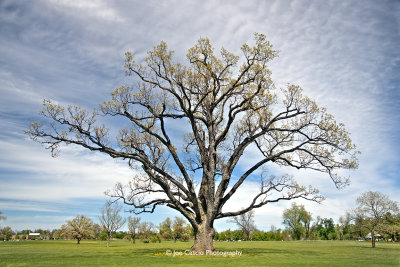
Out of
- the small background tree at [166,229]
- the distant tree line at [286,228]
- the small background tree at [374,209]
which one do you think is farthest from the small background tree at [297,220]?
the small background tree at [374,209]

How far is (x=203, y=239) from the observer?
21.0m

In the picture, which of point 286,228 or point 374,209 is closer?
point 374,209

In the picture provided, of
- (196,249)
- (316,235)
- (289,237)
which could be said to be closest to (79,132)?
(196,249)

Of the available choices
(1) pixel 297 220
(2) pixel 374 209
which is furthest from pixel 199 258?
(1) pixel 297 220

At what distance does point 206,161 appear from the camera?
2327 centimetres

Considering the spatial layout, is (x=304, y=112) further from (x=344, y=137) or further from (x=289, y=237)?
(x=289, y=237)

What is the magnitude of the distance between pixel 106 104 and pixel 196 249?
42.7ft

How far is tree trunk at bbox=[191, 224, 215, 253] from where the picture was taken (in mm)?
20562

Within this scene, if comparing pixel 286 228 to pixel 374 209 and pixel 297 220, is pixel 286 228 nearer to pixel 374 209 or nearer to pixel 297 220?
pixel 297 220

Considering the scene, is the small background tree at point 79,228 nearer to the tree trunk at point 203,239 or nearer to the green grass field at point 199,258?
the green grass field at point 199,258

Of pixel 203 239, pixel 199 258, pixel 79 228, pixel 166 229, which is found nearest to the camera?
pixel 199 258

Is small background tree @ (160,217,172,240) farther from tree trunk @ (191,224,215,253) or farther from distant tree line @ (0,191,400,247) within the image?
tree trunk @ (191,224,215,253)

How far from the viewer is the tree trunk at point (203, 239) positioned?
20.6 metres

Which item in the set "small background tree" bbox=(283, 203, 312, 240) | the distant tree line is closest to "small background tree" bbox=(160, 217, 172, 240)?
the distant tree line
